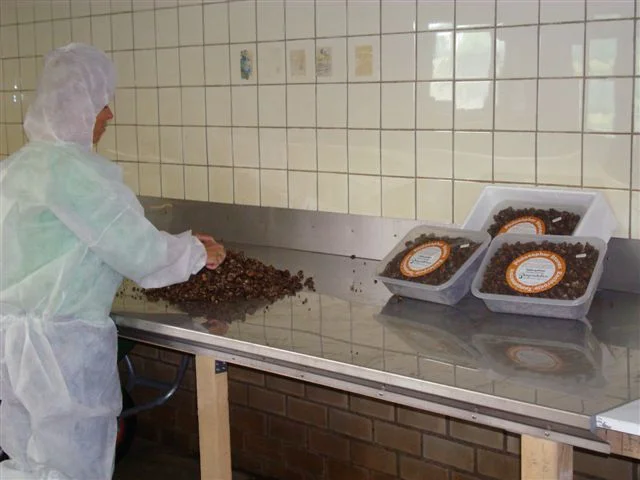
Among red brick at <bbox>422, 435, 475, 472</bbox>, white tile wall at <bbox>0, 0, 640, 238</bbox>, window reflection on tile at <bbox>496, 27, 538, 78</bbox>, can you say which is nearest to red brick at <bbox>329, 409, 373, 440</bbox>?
red brick at <bbox>422, 435, 475, 472</bbox>

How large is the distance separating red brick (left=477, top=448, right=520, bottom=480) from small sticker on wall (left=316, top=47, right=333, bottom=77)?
126cm

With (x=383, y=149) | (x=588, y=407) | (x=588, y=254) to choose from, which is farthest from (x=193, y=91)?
(x=588, y=407)

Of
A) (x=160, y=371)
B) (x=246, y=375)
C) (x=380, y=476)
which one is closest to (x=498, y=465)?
(x=380, y=476)

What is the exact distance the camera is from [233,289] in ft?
7.82

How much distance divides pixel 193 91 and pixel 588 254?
1.66m

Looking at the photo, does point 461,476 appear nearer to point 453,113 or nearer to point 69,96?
point 453,113

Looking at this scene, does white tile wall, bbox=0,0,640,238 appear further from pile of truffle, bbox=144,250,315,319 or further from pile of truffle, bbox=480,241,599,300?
pile of truffle, bbox=144,250,315,319

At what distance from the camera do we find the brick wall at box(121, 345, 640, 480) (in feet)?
8.58

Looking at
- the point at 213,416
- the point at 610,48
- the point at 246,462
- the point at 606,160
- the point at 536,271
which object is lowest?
the point at 246,462

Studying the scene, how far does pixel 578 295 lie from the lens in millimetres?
1966

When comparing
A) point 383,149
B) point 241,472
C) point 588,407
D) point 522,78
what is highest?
point 522,78

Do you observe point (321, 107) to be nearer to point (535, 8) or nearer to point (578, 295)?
point (535, 8)

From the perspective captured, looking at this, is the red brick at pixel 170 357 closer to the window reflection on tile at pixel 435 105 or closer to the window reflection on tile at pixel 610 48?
the window reflection on tile at pixel 435 105

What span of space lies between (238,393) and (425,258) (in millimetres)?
1339
